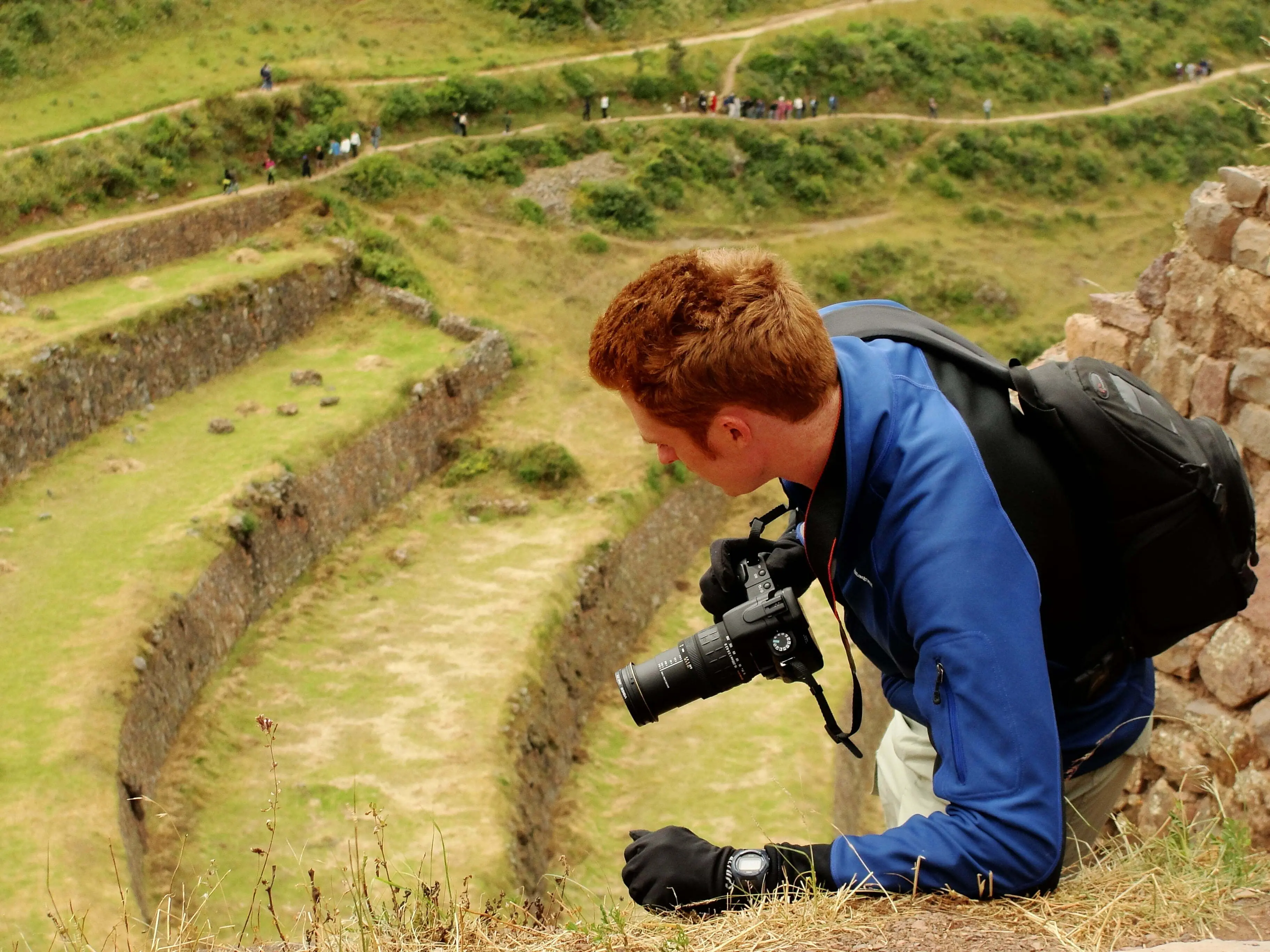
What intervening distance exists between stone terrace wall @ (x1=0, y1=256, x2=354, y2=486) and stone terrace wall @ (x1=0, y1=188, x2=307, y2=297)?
7.68 ft

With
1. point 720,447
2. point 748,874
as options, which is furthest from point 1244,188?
point 748,874

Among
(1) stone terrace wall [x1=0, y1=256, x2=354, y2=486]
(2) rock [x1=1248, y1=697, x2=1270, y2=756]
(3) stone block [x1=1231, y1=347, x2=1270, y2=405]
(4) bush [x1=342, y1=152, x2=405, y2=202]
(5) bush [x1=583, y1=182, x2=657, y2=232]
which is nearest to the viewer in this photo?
(2) rock [x1=1248, y1=697, x2=1270, y2=756]

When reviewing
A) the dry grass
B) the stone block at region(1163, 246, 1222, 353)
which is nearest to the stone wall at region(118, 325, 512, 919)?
the dry grass

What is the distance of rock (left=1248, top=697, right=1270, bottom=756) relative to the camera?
6199 mm

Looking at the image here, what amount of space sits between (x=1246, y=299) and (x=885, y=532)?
430 cm

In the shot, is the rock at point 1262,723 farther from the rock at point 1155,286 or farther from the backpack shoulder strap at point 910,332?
the backpack shoulder strap at point 910,332

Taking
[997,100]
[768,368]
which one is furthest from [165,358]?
[997,100]

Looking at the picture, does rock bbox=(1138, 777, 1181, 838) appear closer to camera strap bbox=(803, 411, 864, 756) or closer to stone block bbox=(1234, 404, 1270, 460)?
stone block bbox=(1234, 404, 1270, 460)

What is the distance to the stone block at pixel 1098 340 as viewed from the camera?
7469mm

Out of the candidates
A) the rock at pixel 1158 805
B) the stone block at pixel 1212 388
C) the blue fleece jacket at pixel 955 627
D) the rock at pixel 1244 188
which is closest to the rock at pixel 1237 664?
the rock at pixel 1158 805

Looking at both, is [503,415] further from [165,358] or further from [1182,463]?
[1182,463]

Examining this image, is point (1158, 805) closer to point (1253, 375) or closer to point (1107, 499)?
point (1253, 375)

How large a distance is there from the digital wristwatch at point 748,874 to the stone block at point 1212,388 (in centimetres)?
437

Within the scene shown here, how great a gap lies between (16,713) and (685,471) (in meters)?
13.4
